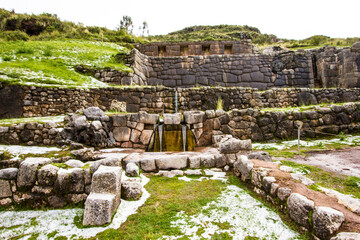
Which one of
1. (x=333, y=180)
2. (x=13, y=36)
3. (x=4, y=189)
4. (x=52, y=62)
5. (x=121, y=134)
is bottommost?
(x=333, y=180)

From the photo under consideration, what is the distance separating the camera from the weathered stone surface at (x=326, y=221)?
2.21 meters

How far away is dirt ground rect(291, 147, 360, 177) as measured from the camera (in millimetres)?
4664

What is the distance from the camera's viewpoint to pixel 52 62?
42.0 feet

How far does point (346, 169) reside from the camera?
4.67m

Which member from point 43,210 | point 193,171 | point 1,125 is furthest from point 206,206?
point 1,125

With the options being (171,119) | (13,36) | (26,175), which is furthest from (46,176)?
(13,36)

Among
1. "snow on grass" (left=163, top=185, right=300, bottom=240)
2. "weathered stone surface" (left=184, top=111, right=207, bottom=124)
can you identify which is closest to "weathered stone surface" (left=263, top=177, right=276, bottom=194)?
"snow on grass" (left=163, top=185, right=300, bottom=240)

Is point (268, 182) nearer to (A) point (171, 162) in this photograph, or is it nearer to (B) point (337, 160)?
(A) point (171, 162)

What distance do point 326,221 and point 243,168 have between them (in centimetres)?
219

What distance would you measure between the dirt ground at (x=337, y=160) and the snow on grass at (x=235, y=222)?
2728 mm

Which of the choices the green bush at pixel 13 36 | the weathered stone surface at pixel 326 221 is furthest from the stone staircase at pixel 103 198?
the green bush at pixel 13 36

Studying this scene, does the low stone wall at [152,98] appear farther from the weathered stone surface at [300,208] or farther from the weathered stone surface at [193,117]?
the weathered stone surface at [300,208]

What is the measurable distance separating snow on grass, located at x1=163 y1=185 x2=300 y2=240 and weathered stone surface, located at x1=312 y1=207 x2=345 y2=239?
0.35 meters

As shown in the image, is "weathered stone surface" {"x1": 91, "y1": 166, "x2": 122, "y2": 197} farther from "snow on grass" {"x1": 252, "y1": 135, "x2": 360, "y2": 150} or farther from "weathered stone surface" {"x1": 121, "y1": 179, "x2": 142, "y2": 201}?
"snow on grass" {"x1": 252, "y1": 135, "x2": 360, "y2": 150}
